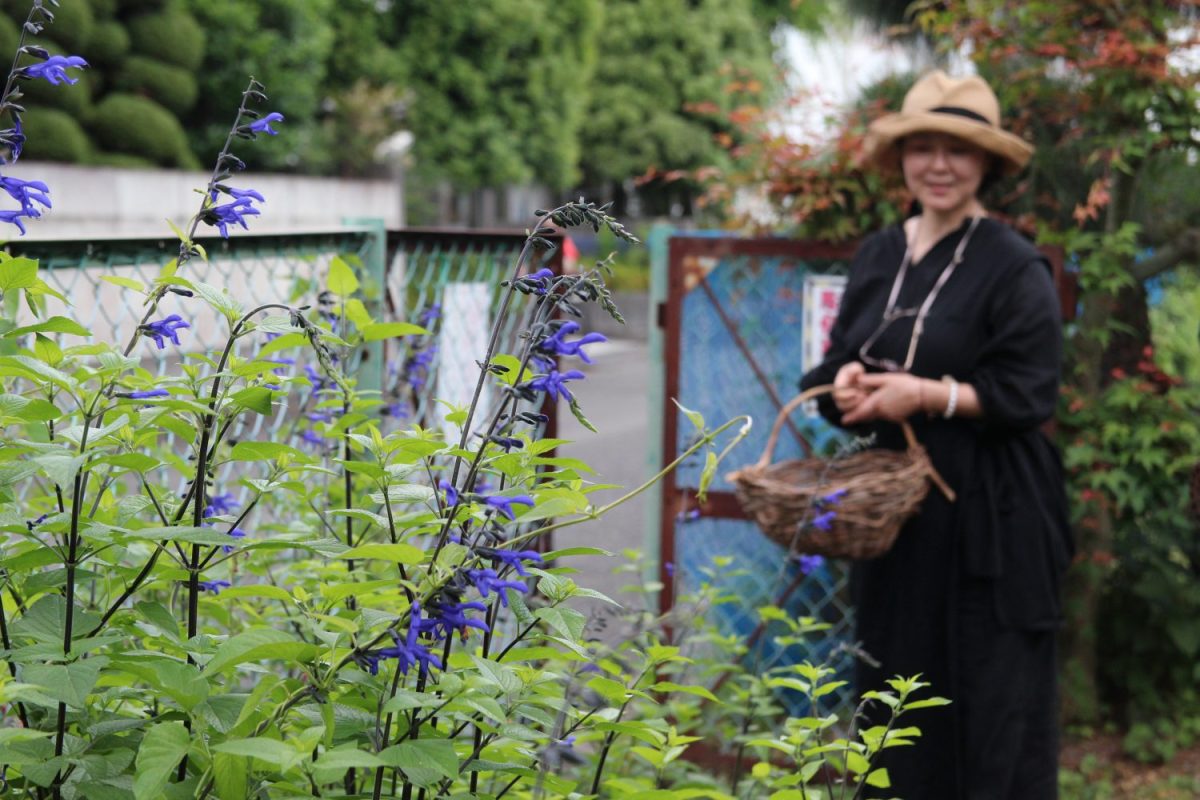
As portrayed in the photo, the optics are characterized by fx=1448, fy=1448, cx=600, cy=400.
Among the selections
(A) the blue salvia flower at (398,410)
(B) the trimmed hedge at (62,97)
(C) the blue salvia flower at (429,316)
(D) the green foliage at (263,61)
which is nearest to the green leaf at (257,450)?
(A) the blue salvia flower at (398,410)

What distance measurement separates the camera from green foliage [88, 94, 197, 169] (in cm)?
1603

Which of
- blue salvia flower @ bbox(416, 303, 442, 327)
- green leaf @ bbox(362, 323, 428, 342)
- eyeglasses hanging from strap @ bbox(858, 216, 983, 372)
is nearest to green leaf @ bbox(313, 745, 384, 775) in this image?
green leaf @ bbox(362, 323, 428, 342)

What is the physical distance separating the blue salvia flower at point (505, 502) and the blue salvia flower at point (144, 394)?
44 cm

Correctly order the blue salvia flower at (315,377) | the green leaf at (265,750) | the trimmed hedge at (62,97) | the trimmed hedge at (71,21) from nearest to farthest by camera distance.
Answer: the green leaf at (265,750) < the blue salvia flower at (315,377) < the trimmed hedge at (71,21) < the trimmed hedge at (62,97)

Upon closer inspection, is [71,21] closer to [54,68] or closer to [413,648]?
[54,68]

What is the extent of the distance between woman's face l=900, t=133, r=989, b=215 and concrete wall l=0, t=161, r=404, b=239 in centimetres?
819

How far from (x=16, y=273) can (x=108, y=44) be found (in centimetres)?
1584

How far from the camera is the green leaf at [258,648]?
133cm

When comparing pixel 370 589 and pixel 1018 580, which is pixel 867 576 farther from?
pixel 370 589

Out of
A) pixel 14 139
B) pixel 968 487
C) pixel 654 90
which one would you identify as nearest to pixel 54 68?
pixel 14 139

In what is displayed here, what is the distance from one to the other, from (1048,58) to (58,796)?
4603 millimetres

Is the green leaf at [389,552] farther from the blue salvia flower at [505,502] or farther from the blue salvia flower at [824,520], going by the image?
the blue salvia flower at [824,520]

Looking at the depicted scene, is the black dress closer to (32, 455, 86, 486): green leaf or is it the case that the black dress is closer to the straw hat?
the straw hat

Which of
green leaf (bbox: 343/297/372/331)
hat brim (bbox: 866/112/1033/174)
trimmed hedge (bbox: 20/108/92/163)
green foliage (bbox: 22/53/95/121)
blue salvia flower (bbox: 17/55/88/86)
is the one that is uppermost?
green foliage (bbox: 22/53/95/121)
